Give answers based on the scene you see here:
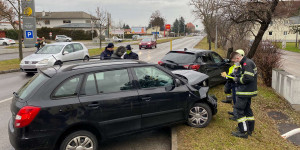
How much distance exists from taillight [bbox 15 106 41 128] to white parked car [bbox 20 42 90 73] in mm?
6759

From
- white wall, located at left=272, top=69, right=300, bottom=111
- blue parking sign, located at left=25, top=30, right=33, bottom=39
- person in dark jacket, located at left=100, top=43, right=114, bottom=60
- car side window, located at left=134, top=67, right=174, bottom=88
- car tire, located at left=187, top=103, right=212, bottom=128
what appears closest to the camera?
car side window, located at left=134, top=67, right=174, bottom=88

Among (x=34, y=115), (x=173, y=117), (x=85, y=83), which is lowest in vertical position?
(x=173, y=117)

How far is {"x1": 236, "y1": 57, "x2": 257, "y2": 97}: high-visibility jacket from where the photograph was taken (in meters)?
4.33

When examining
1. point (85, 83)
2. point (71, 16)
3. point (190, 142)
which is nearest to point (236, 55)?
point (190, 142)

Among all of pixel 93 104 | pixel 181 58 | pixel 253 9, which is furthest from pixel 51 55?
pixel 253 9

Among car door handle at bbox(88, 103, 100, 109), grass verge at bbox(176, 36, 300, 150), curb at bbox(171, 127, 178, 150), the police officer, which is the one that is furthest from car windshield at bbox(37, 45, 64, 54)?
the police officer

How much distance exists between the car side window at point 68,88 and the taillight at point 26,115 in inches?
13.2

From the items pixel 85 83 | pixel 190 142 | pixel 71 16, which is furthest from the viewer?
pixel 71 16

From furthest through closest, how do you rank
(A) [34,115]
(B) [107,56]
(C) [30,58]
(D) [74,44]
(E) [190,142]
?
(D) [74,44] → (C) [30,58] → (B) [107,56] → (E) [190,142] → (A) [34,115]

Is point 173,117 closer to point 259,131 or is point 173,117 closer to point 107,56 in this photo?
point 259,131

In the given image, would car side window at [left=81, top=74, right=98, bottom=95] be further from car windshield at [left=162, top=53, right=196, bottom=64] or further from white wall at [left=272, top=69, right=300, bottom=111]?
white wall at [left=272, top=69, right=300, bottom=111]

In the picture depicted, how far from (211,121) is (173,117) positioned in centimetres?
133

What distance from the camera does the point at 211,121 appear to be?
5.44 m

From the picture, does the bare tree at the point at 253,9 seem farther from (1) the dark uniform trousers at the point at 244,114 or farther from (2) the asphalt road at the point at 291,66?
(1) the dark uniform trousers at the point at 244,114
